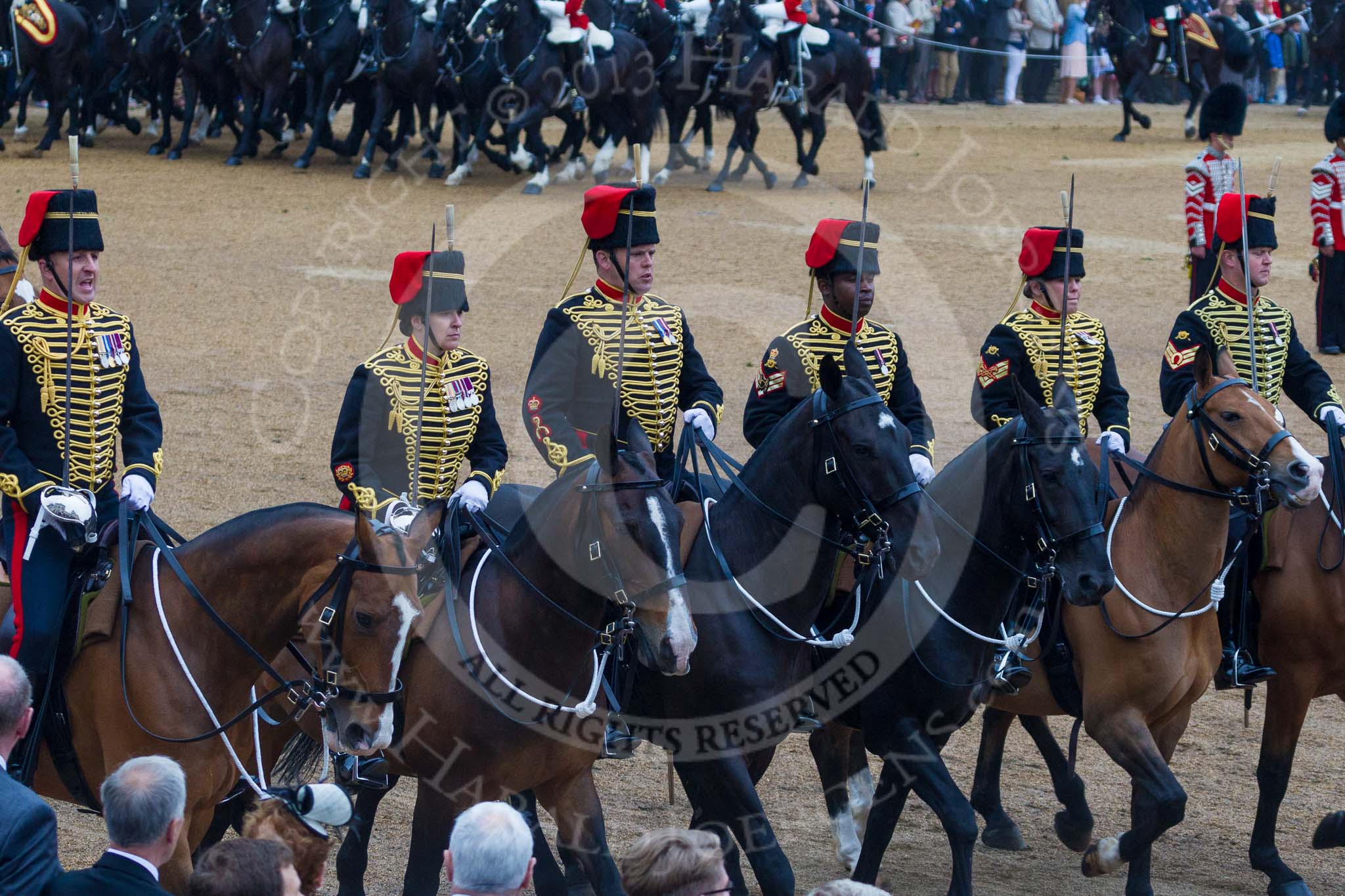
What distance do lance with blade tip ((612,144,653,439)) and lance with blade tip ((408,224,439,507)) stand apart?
617 millimetres

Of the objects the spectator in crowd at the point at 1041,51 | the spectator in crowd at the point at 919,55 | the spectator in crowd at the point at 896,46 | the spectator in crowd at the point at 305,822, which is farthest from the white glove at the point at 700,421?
the spectator in crowd at the point at 1041,51

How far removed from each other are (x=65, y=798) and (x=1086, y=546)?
10.6ft

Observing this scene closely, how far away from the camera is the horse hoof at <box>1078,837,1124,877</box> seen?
599 cm

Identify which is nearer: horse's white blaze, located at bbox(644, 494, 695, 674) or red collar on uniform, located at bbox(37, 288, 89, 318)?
horse's white blaze, located at bbox(644, 494, 695, 674)

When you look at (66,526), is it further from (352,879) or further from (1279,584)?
(1279,584)

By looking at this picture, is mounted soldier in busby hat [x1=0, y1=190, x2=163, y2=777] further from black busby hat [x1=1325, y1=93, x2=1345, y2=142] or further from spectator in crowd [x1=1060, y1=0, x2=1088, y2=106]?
spectator in crowd [x1=1060, y1=0, x2=1088, y2=106]

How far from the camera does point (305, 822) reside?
4.35m

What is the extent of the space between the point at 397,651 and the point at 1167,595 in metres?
2.84

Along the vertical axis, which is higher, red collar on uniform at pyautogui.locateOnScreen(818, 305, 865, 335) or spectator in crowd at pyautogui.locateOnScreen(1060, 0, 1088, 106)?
spectator in crowd at pyautogui.locateOnScreen(1060, 0, 1088, 106)

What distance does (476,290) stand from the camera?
15.4m

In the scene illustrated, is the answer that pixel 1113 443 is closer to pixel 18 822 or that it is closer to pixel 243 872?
pixel 243 872

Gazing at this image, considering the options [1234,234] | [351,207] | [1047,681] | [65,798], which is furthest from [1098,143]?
[65,798]

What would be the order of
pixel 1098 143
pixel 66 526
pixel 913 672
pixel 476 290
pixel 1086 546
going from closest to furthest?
pixel 66 526 < pixel 1086 546 < pixel 913 672 < pixel 476 290 < pixel 1098 143

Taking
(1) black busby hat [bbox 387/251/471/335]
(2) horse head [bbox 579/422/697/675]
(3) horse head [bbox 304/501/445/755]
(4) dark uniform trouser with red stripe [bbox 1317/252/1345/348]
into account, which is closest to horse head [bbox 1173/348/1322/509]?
(2) horse head [bbox 579/422/697/675]
